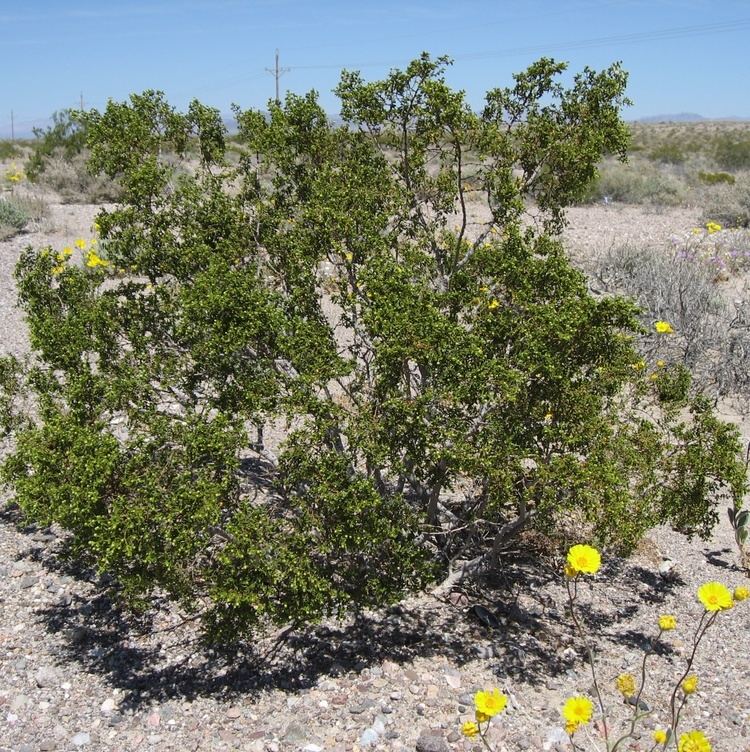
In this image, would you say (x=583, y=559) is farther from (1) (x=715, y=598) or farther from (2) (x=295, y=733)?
(2) (x=295, y=733)

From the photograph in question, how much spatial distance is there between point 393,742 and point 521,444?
65.9 inches

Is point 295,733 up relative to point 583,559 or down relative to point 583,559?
down

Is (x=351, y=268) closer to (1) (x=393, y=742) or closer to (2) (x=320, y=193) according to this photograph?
(2) (x=320, y=193)

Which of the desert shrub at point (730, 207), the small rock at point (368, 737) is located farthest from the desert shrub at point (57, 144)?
A: the small rock at point (368, 737)

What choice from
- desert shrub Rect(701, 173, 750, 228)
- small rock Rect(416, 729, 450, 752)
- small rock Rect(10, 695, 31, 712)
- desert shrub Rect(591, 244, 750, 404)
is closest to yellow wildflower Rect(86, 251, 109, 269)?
small rock Rect(10, 695, 31, 712)

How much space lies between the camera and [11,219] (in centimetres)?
1541

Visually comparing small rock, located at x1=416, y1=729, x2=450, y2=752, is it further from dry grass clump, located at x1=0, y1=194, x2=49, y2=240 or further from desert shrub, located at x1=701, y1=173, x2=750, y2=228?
desert shrub, located at x1=701, y1=173, x2=750, y2=228

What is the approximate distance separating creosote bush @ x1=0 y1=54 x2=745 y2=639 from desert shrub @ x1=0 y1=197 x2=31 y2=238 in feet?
36.4

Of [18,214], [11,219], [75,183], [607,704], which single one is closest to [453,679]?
[607,704]

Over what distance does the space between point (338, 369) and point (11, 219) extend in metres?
13.9

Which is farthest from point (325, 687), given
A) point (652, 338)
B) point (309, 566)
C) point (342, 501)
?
point (652, 338)

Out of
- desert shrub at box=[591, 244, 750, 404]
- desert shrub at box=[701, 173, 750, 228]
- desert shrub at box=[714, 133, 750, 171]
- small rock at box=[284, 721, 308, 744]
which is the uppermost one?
desert shrub at box=[714, 133, 750, 171]

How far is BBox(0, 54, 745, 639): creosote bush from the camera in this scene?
372cm

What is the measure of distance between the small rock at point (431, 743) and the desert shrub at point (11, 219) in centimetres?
1421
